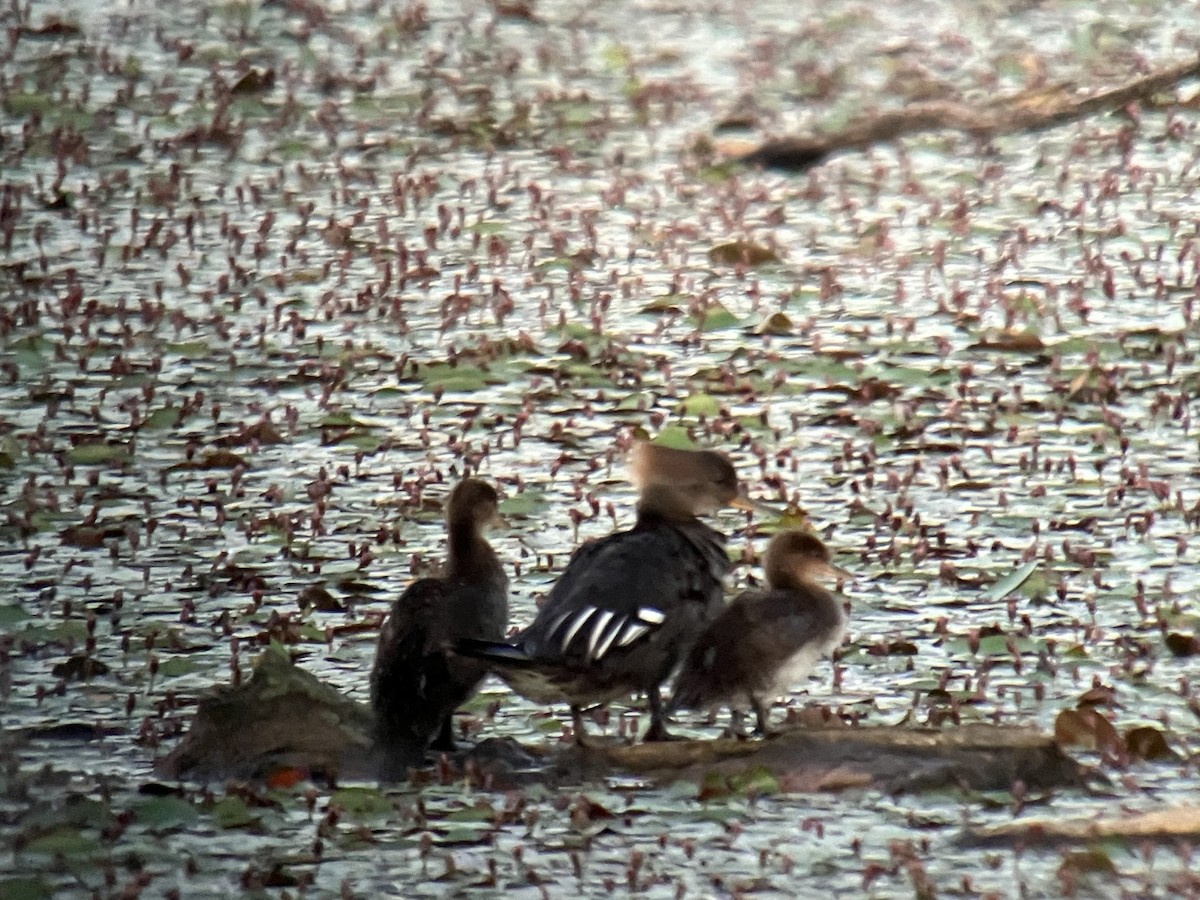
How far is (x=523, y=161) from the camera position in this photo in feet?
44.7

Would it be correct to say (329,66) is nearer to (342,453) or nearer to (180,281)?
(180,281)

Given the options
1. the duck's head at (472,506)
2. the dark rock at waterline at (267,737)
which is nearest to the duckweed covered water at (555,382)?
the dark rock at waterline at (267,737)

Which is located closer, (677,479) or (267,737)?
(267,737)

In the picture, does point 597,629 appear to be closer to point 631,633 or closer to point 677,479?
point 631,633

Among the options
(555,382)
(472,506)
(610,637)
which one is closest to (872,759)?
(610,637)

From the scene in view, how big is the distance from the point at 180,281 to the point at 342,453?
252cm

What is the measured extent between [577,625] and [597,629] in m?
0.05

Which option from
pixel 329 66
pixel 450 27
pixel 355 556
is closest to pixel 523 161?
pixel 329 66

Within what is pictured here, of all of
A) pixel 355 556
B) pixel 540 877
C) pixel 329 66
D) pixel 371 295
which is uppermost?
pixel 329 66

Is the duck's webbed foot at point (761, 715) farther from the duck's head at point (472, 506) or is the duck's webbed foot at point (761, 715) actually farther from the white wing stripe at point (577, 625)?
the duck's head at point (472, 506)

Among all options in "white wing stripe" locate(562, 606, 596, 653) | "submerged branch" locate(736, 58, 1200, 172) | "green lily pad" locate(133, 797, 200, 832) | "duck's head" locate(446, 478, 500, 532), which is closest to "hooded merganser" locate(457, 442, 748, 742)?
"white wing stripe" locate(562, 606, 596, 653)

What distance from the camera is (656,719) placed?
641cm

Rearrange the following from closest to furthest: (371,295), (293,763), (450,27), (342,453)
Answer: (293,763) < (342,453) < (371,295) < (450,27)

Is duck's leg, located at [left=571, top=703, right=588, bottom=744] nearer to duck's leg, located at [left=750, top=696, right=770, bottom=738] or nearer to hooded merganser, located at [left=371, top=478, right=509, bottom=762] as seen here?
hooded merganser, located at [left=371, top=478, right=509, bottom=762]
